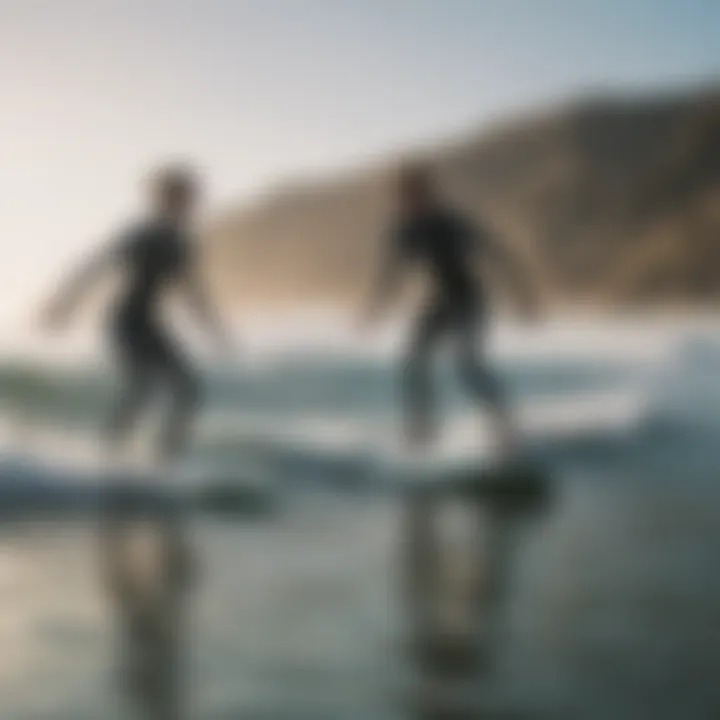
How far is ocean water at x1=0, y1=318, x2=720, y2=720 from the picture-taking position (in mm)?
1306

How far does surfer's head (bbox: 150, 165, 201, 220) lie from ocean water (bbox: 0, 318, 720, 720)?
0.19 m

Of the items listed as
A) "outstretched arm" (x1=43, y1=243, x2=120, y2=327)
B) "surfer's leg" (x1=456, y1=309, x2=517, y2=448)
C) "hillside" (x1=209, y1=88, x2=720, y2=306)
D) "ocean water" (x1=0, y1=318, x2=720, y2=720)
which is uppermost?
"hillside" (x1=209, y1=88, x2=720, y2=306)

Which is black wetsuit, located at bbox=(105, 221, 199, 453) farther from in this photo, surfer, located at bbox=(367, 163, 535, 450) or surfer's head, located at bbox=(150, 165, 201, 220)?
surfer, located at bbox=(367, 163, 535, 450)

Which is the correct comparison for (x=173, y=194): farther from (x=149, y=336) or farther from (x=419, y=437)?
(x=419, y=437)

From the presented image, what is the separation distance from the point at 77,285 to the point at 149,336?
11 centimetres

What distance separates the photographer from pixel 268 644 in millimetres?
1330

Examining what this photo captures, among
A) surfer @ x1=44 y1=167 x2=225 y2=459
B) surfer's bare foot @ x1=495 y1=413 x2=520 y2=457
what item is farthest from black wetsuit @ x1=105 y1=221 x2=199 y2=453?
surfer's bare foot @ x1=495 y1=413 x2=520 y2=457

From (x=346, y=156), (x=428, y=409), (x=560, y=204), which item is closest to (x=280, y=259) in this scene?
(x=346, y=156)

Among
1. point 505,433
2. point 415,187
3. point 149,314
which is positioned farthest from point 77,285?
point 505,433

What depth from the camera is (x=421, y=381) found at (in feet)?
4.75

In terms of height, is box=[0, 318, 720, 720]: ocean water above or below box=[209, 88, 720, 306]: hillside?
below

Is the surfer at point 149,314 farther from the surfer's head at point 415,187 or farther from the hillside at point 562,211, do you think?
the surfer's head at point 415,187

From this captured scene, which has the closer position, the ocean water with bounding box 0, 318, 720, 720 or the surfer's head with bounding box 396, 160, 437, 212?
the ocean water with bounding box 0, 318, 720, 720

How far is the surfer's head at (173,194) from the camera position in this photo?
142 centimetres
